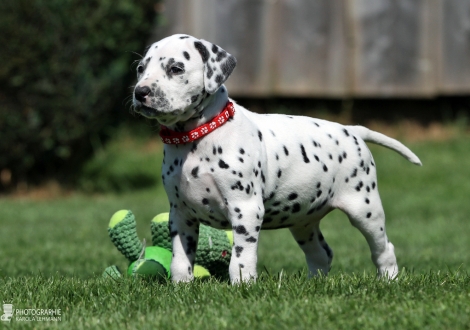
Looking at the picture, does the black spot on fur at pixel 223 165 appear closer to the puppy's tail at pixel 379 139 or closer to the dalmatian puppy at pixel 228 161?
the dalmatian puppy at pixel 228 161

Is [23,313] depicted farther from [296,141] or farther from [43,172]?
[43,172]

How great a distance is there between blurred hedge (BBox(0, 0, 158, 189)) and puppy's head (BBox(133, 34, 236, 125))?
20.5 ft

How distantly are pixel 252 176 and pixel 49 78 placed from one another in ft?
22.3

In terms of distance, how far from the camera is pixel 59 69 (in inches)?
417

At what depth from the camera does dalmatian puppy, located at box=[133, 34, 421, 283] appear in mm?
4418

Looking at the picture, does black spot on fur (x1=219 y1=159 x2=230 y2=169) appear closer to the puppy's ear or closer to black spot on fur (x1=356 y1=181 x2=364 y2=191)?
the puppy's ear

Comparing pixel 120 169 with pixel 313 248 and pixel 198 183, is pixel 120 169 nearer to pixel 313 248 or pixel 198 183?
pixel 313 248

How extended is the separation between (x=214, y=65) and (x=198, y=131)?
16.1 inches

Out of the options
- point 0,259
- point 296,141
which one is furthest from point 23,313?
point 0,259

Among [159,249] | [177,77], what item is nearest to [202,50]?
[177,77]

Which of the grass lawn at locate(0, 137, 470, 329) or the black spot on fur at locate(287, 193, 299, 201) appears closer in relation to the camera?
the grass lawn at locate(0, 137, 470, 329)

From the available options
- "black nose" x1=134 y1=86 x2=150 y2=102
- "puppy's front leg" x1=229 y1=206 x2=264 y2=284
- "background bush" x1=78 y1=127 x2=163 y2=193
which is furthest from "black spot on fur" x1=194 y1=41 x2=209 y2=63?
"background bush" x1=78 y1=127 x2=163 y2=193

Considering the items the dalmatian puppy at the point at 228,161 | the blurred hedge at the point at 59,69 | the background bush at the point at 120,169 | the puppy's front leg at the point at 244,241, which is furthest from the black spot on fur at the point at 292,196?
the background bush at the point at 120,169

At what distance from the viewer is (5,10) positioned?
10203 mm
